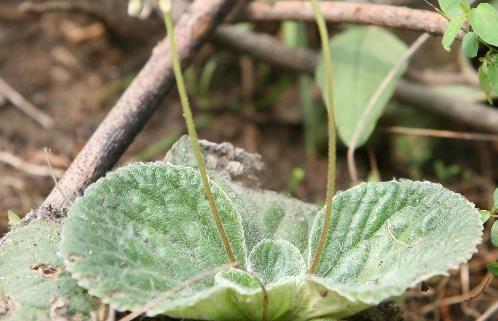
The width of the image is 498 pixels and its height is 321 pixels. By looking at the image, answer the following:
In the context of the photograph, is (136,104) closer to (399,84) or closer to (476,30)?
(476,30)

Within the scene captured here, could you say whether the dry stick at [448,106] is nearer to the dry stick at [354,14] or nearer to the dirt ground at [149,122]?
the dirt ground at [149,122]

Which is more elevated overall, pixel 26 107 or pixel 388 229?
pixel 388 229

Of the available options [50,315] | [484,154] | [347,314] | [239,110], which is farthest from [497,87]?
[239,110]

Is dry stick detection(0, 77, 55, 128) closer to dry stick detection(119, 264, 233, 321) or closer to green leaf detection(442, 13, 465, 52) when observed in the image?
dry stick detection(119, 264, 233, 321)

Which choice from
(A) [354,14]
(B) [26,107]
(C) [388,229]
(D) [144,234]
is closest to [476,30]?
(C) [388,229]

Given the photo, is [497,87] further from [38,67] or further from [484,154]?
[38,67]

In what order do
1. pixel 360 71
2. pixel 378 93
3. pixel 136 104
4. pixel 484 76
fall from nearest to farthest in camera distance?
pixel 484 76
pixel 136 104
pixel 378 93
pixel 360 71

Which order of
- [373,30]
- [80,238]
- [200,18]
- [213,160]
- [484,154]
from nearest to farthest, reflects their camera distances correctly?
[80,238], [213,160], [200,18], [373,30], [484,154]
